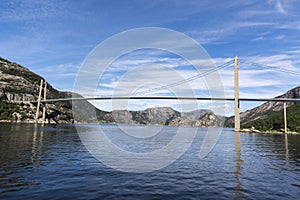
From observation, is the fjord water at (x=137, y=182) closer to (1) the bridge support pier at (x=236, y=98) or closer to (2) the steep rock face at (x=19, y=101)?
(1) the bridge support pier at (x=236, y=98)

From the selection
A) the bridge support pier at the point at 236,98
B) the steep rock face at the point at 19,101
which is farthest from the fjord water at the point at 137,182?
the steep rock face at the point at 19,101

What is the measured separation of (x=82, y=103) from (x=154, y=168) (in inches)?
4792

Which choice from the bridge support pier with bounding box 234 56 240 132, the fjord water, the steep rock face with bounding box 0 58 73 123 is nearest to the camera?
the fjord water

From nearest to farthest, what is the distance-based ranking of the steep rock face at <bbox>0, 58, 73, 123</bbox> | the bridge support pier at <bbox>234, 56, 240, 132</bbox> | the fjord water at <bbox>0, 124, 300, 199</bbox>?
the fjord water at <bbox>0, 124, 300, 199</bbox>
the bridge support pier at <bbox>234, 56, 240, 132</bbox>
the steep rock face at <bbox>0, 58, 73, 123</bbox>

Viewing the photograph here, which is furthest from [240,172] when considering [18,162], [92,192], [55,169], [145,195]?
[18,162]

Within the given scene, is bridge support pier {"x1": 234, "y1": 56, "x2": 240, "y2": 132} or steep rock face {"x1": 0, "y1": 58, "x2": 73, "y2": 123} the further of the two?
steep rock face {"x1": 0, "y1": 58, "x2": 73, "y2": 123}

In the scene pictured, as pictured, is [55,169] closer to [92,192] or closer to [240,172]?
[92,192]

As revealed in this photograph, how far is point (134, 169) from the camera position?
583 inches

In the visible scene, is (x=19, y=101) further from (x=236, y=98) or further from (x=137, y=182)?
(x=137, y=182)

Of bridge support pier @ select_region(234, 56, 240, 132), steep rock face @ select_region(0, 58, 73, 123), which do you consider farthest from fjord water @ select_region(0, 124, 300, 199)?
steep rock face @ select_region(0, 58, 73, 123)

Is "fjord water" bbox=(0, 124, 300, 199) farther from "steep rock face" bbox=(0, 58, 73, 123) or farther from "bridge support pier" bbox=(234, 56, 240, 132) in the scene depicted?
"steep rock face" bbox=(0, 58, 73, 123)

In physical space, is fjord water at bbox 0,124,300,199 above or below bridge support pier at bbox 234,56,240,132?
below

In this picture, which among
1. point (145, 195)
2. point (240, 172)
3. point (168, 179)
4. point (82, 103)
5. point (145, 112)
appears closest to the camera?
point (145, 195)

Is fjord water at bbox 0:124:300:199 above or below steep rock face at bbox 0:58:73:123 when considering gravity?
below
